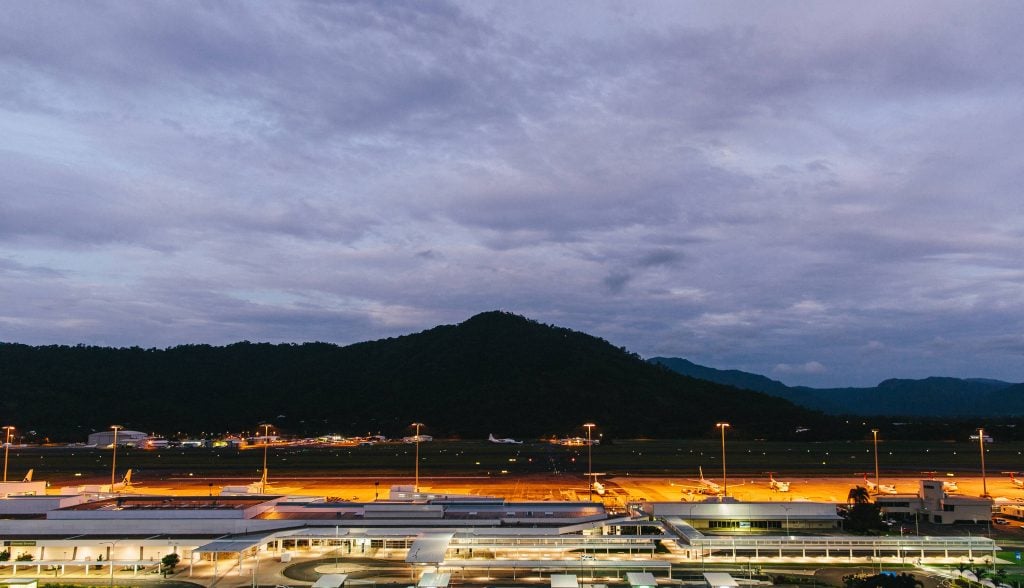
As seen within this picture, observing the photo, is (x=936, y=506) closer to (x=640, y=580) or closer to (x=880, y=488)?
(x=880, y=488)

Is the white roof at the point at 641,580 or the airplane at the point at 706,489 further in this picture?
the airplane at the point at 706,489

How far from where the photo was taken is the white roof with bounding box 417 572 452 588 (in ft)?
117

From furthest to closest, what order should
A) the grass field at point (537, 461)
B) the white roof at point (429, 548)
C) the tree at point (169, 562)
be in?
the grass field at point (537, 461)
the tree at point (169, 562)
the white roof at point (429, 548)

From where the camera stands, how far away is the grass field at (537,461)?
4318 inches

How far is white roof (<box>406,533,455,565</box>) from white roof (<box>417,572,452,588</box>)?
4.61 m

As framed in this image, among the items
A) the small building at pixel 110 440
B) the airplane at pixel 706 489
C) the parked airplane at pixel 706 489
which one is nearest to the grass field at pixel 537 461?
the small building at pixel 110 440

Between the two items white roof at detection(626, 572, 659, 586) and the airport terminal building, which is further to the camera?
the airport terminal building

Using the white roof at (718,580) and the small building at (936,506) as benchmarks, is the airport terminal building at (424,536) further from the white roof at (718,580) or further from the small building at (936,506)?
Result: the small building at (936,506)

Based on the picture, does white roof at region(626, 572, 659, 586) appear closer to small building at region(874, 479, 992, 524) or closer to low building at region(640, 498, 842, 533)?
low building at region(640, 498, 842, 533)

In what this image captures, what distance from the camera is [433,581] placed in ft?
118

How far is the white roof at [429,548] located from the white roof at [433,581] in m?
4.61

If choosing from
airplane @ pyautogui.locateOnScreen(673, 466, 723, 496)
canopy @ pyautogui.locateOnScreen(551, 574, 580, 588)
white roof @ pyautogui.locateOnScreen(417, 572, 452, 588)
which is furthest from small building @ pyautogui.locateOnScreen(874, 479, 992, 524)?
white roof @ pyautogui.locateOnScreen(417, 572, 452, 588)

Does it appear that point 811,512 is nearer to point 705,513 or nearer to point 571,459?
point 705,513

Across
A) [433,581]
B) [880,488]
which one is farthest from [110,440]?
[433,581]
